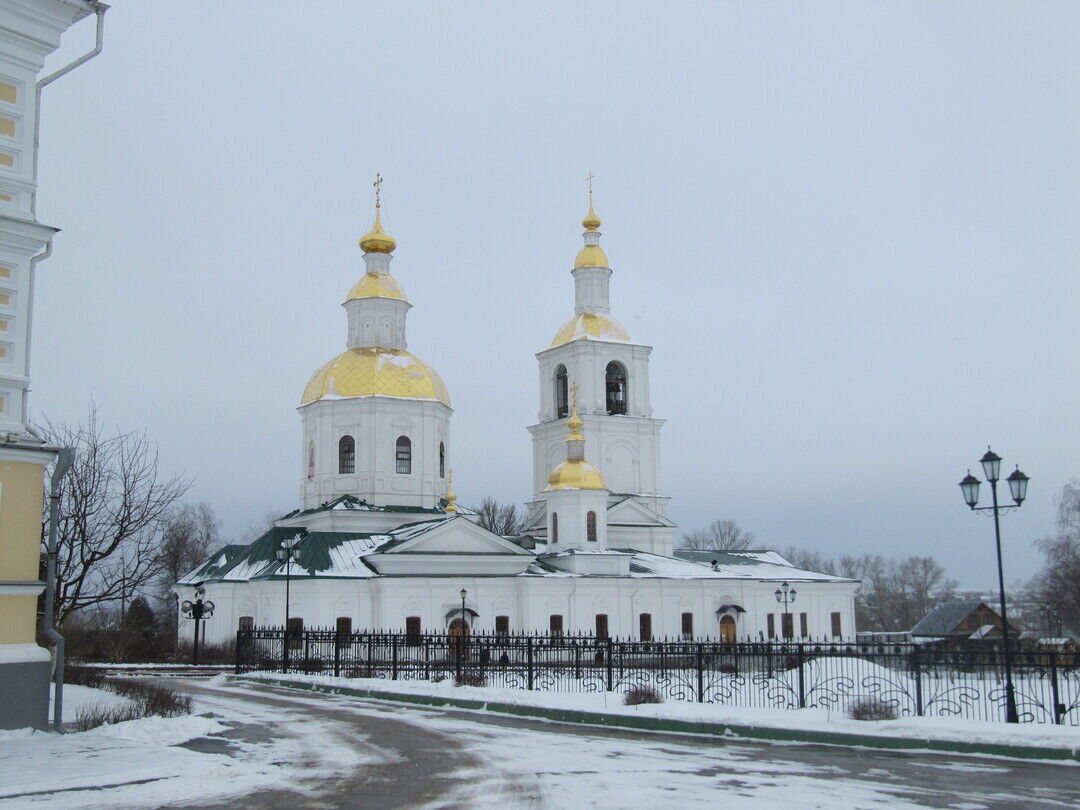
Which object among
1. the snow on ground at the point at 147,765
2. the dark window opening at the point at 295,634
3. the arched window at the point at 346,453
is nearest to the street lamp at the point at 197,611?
the dark window opening at the point at 295,634

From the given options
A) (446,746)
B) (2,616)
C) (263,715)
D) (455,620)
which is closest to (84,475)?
(263,715)

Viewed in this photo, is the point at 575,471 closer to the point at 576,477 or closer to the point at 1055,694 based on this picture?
the point at 576,477

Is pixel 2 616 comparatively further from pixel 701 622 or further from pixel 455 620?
pixel 701 622

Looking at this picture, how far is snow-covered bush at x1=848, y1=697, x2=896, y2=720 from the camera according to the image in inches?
625

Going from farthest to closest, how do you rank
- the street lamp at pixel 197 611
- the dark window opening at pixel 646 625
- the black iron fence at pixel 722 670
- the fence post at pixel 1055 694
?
the dark window opening at pixel 646 625
the street lamp at pixel 197 611
the black iron fence at pixel 722 670
the fence post at pixel 1055 694

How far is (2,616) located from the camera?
1327 cm

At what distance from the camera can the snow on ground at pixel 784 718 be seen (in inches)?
542

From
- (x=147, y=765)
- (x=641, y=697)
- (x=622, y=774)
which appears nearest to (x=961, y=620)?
(x=641, y=697)

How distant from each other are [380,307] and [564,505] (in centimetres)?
1204

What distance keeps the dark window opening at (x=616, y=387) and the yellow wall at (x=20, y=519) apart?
1602 inches

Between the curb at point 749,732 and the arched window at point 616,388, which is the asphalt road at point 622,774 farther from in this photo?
the arched window at point 616,388

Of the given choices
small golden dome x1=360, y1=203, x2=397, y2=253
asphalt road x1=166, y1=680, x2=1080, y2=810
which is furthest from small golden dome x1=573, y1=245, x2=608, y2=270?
asphalt road x1=166, y1=680, x2=1080, y2=810

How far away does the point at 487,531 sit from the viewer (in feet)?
147

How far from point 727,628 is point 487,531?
516 inches
